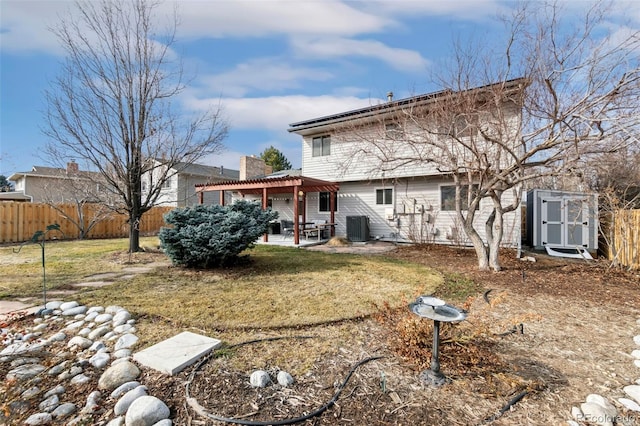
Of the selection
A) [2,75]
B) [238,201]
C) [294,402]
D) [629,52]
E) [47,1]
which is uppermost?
[47,1]

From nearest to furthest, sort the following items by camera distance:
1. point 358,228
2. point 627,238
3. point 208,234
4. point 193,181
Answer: point 208,234
point 627,238
point 358,228
point 193,181

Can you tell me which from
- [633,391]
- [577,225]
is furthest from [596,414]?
[577,225]

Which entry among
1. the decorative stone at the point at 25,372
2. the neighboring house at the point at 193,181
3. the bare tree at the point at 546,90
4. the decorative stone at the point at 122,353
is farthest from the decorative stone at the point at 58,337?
the neighboring house at the point at 193,181

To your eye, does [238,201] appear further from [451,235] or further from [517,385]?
[451,235]

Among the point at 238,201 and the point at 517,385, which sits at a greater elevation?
the point at 238,201

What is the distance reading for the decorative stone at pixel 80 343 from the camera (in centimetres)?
287

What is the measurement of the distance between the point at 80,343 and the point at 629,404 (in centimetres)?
478

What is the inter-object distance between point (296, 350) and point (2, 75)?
11014 millimetres

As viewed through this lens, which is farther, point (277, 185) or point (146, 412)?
point (277, 185)

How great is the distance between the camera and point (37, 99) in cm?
737

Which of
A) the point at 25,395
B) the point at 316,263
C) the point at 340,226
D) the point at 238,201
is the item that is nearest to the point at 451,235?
the point at 340,226

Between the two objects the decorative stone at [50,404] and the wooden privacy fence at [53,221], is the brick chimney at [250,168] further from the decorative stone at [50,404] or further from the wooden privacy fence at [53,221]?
the decorative stone at [50,404]

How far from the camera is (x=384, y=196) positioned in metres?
12.4

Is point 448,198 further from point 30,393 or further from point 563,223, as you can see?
point 30,393
